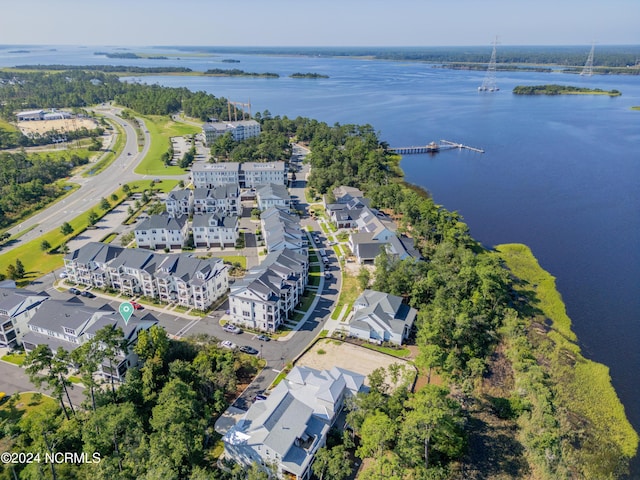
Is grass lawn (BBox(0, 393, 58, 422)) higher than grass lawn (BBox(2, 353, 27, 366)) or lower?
higher

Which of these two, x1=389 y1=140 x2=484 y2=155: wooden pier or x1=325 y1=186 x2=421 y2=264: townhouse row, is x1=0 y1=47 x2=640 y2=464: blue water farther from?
x1=325 y1=186 x2=421 y2=264: townhouse row

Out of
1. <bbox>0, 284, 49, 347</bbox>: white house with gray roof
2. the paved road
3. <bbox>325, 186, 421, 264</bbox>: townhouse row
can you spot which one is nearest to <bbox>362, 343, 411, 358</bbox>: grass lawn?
<bbox>325, 186, 421, 264</bbox>: townhouse row

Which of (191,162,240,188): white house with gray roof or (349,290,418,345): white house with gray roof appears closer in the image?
(349,290,418,345): white house with gray roof

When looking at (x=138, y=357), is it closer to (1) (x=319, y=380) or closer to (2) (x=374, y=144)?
(1) (x=319, y=380)

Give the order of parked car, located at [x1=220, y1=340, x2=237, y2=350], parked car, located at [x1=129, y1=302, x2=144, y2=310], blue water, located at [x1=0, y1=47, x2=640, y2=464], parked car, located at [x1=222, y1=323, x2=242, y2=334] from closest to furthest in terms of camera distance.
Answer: parked car, located at [x1=220, y1=340, x2=237, y2=350] → parked car, located at [x1=222, y1=323, x2=242, y2=334] → parked car, located at [x1=129, y1=302, x2=144, y2=310] → blue water, located at [x1=0, y1=47, x2=640, y2=464]

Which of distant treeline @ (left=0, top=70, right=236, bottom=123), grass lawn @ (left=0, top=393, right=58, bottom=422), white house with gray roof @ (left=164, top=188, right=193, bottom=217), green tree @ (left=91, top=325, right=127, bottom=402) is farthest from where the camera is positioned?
distant treeline @ (left=0, top=70, right=236, bottom=123)

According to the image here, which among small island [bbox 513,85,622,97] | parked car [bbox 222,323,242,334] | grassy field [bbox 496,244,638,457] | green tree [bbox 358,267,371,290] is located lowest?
grassy field [bbox 496,244,638,457]

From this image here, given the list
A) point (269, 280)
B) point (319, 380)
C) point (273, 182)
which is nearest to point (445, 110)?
point (273, 182)

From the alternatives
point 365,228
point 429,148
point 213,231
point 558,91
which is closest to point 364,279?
point 365,228
